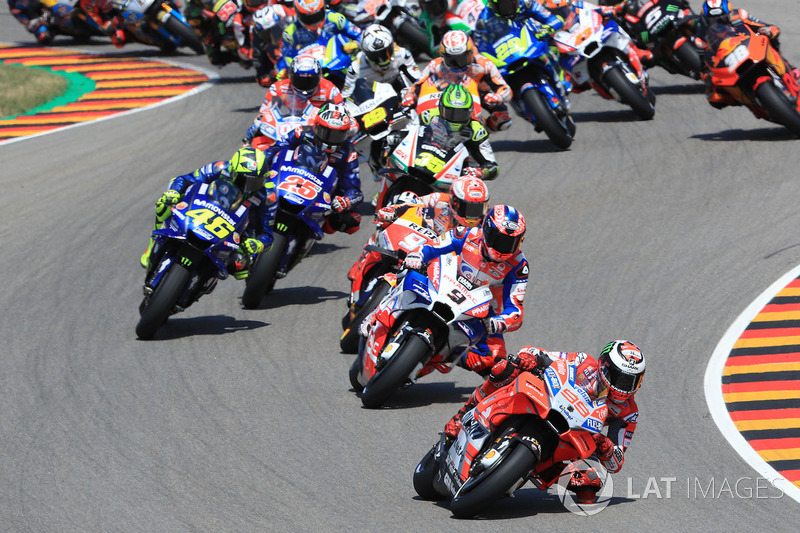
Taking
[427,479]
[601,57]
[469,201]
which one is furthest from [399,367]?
[601,57]

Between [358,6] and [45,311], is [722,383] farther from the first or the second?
[358,6]

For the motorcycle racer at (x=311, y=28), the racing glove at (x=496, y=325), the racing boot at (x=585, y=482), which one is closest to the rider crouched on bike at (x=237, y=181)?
the racing glove at (x=496, y=325)

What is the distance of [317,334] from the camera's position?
40.1ft

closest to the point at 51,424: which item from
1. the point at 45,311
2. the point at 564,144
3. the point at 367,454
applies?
the point at 367,454

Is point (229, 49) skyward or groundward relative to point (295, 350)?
groundward

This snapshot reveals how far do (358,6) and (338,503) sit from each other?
1258 cm

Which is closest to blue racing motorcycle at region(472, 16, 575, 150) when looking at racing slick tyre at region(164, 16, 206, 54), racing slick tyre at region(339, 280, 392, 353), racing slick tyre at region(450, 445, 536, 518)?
racing slick tyre at region(339, 280, 392, 353)

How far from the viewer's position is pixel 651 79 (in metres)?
21.5

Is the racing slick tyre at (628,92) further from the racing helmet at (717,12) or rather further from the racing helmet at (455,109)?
the racing helmet at (455,109)

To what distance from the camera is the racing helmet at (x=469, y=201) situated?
1059cm

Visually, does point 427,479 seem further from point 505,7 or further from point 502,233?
point 505,7

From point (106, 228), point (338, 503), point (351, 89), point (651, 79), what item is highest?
point (338, 503)

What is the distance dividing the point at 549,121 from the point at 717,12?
9.01 feet

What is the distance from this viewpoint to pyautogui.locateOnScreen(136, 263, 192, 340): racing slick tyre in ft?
36.8
